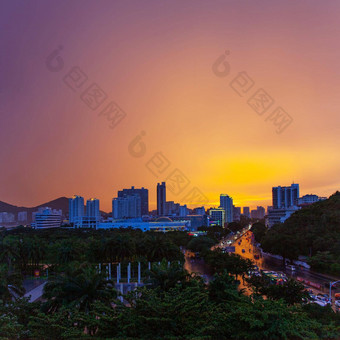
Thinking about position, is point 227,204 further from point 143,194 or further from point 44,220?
point 44,220

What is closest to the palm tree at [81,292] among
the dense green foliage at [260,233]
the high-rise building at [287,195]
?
the dense green foliage at [260,233]

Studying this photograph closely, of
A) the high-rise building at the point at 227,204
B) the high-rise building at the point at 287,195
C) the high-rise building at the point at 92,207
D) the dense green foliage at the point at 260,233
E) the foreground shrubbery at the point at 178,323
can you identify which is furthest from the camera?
the high-rise building at the point at 227,204

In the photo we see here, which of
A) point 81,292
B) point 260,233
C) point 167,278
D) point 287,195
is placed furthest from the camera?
point 287,195

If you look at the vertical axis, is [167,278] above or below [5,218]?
above

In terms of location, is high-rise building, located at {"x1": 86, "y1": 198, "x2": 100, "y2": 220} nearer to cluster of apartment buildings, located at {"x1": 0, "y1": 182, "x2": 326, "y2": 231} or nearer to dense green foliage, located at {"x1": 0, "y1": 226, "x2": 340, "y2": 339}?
cluster of apartment buildings, located at {"x1": 0, "y1": 182, "x2": 326, "y2": 231}

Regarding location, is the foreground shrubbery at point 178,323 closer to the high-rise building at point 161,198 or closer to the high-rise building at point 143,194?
the high-rise building at point 161,198

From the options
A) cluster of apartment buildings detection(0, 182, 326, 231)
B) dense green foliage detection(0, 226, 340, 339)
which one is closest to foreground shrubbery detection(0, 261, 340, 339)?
dense green foliage detection(0, 226, 340, 339)

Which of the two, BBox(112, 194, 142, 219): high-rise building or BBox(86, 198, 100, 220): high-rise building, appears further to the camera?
BBox(112, 194, 142, 219): high-rise building

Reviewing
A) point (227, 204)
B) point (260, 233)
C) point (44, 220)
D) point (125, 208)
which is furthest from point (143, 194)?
point (260, 233)

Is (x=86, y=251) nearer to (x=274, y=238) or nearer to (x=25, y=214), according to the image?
(x=274, y=238)

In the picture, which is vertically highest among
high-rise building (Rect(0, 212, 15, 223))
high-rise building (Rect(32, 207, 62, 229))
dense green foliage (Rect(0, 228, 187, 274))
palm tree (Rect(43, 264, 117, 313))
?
palm tree (Rect(43, 264, 117, 313))

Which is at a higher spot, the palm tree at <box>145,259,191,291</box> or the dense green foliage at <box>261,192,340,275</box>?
the palm tree at <box>145,259,191,291</box>
